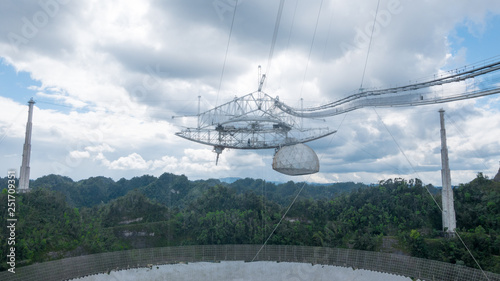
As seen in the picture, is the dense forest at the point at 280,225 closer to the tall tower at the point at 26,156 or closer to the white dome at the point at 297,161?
the tall tower at the point at 26,156

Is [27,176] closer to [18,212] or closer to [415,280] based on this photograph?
[18,212]

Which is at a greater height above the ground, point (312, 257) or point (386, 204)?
point (386, 204)

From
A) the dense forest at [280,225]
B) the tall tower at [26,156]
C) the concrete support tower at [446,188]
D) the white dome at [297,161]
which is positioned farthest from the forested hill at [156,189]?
the white dome at [297,161]

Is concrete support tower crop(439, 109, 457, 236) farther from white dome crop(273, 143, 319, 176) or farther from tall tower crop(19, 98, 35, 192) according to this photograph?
tall tower crop(19, 98, 35, 192)

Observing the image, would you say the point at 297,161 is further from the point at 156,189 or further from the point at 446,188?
the point at 156,189

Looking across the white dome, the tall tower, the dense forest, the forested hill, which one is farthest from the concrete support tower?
the forested hill

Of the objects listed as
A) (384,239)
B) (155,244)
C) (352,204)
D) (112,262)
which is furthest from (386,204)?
(112,262)

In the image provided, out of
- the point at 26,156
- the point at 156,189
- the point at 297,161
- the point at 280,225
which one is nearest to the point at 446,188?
the point at 297,161
